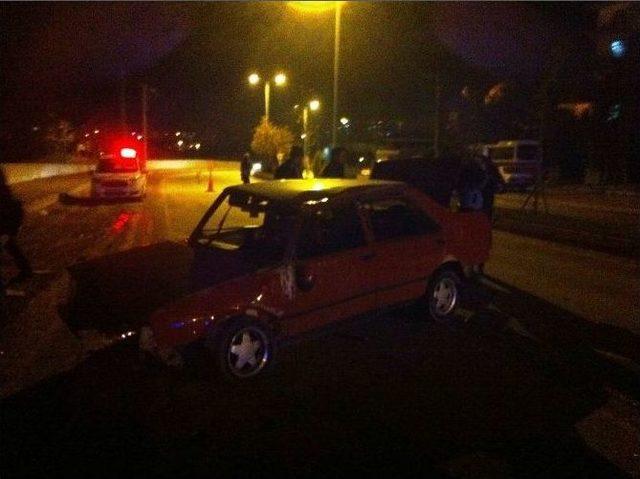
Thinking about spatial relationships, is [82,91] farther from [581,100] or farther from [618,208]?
[618,208]

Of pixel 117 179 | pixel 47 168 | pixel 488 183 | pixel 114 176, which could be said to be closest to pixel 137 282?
pixel 488 183

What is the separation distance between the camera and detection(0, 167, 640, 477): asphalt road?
13.4 ft

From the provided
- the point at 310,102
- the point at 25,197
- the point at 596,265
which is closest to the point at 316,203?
the point at 596,265

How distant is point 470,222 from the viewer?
7.14 m

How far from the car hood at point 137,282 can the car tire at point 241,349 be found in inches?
14.7

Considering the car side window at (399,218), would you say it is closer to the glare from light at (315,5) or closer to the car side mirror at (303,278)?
the car side mirror at (303,278)

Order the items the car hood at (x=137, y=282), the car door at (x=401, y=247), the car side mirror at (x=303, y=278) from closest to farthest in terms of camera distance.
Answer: the car hood at (x=137, y=282)
the car side mirror at (x=303, y=278)
the car door at (x=401, y=247)

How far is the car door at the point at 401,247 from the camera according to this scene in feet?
20.3

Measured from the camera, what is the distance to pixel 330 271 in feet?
18.7

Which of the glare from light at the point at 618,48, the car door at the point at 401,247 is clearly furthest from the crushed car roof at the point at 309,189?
the glare from light at the point at 618,48

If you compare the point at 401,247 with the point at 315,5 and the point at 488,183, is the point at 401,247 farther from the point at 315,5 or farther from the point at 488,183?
Answer: the point at 315,5

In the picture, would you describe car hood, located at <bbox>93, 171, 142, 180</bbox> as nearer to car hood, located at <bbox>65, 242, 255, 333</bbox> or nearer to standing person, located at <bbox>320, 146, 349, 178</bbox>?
standing person, located at <bbox>320, 146, 349, 178</bbox>

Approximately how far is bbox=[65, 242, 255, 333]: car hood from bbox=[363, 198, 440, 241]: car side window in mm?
1519

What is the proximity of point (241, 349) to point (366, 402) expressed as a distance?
101 cm
